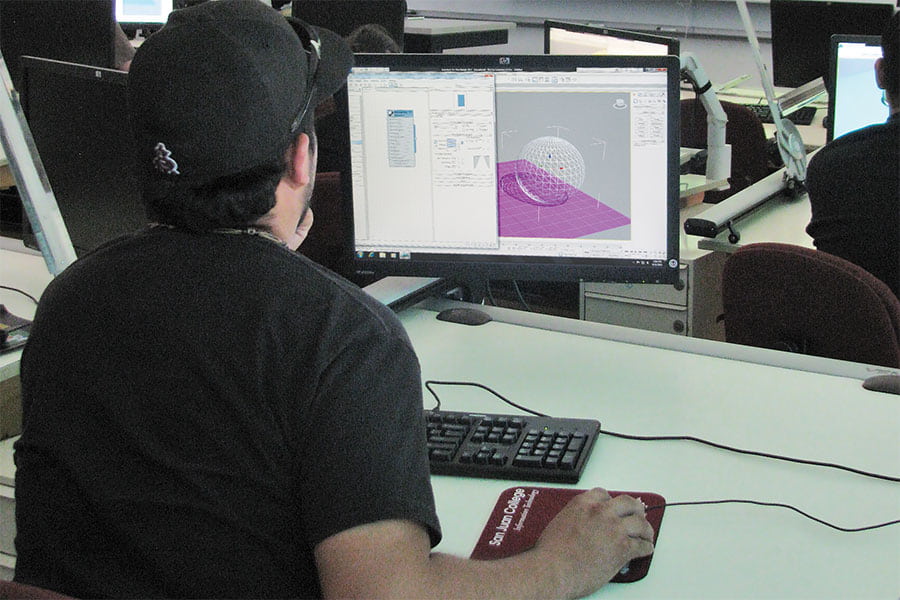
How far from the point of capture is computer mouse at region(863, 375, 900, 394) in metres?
1.53

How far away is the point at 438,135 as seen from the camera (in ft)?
5.49

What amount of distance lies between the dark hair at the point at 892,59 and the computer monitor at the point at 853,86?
0.24 m

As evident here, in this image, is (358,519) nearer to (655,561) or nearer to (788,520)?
(655,561)

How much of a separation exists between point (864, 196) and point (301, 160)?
1636 mm

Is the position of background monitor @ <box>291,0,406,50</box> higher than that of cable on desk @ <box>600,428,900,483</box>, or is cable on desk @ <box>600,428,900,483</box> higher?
background monitor @ <box>291,0,406,50</box>

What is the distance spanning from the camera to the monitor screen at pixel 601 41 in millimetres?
2848

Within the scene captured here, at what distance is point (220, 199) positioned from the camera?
1.00 metres

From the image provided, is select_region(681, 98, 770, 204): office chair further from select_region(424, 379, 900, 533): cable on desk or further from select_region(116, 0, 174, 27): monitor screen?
select_region(116, 0, 174, 27): monitor screen

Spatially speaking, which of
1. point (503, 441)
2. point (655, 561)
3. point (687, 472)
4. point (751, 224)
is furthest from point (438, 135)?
point (751, 224)

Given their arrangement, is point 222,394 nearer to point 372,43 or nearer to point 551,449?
point 551,449

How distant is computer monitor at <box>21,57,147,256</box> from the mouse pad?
0.90 metres

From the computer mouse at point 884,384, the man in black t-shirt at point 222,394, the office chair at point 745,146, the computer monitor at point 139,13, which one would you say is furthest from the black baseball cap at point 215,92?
the computer monitor at point 139,13

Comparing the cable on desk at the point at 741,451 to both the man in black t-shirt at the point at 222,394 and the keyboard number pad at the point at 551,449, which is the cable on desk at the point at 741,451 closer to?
the keyboard number pad at the point at 551,449

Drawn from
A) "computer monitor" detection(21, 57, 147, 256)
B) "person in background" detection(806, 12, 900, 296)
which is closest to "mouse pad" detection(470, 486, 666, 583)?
"computer monitor" detection(21, 57, 147, 256)
